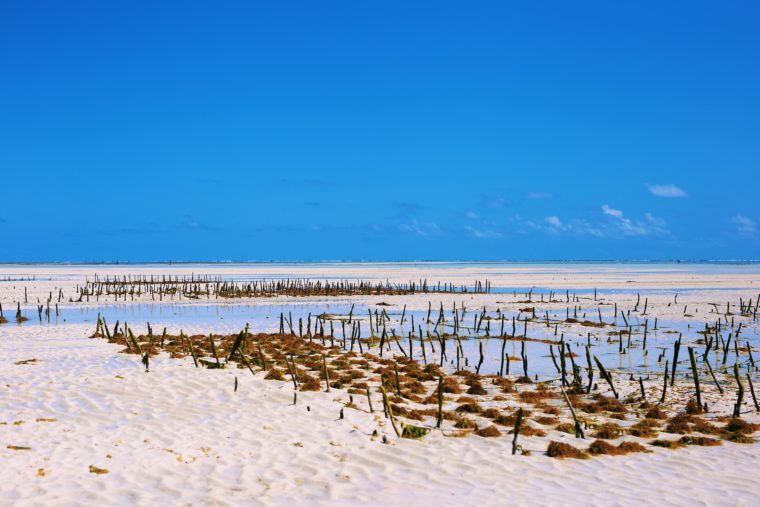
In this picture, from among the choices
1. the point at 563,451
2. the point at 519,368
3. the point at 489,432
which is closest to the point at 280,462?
the point at 489,432

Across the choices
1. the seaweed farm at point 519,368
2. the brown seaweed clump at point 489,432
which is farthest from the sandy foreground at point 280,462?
the seaweed farm at point 519,368

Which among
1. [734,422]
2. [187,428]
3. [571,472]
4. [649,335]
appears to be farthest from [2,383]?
[649,335]

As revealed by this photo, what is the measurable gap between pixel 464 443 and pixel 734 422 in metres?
4.70

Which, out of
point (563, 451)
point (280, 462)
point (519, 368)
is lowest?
point (280, 462)

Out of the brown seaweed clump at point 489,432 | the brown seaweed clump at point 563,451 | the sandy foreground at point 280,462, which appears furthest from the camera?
the brown seaweed clump at point 489,432

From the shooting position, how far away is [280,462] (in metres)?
8.91

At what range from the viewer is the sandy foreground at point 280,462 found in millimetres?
7613

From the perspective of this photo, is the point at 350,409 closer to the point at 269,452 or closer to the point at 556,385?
the point at 269,452

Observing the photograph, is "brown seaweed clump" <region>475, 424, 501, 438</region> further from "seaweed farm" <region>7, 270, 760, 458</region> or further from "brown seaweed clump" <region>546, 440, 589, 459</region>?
"brown seaweed clump" <region>546, 440, 589, 459</region>

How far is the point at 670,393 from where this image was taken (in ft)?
44.7

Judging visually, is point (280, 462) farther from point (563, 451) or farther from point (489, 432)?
point (563, 451)

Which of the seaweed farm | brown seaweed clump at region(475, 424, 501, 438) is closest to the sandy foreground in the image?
brown seaweed clump at region(475, 424, 501, 438)

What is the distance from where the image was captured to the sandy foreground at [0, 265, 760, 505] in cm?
761

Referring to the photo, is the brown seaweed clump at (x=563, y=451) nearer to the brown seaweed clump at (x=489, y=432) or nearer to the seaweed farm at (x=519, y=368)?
the seaweed farm at (x=519, y=368)
